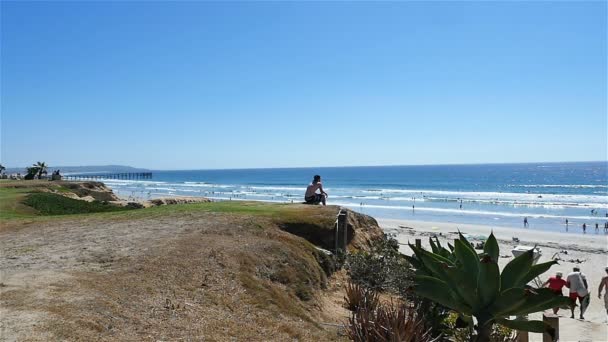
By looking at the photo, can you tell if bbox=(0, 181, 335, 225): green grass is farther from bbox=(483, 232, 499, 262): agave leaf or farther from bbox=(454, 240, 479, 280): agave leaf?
bbox=(454, 240, 479, 280): agave leaf

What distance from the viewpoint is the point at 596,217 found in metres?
47.0

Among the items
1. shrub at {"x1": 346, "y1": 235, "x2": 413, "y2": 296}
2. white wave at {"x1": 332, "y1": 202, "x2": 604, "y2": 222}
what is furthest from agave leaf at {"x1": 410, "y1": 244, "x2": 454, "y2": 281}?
white wave at {"x1": 332, "y1": 202, "x2": 604, "y2": 222}

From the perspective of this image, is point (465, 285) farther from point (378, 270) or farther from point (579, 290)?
point (579, 290)

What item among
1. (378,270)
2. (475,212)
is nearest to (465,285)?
(378,270)

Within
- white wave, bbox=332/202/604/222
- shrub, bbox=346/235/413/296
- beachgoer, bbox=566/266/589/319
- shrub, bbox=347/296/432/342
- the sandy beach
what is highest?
shrub, bbox=347/296/432/342

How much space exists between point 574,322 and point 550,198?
6220 cm

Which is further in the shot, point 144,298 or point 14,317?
point 144,298

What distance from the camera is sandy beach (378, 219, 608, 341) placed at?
9.88 m

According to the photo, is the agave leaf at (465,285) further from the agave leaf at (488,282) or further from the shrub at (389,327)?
the shrub at (389,327)

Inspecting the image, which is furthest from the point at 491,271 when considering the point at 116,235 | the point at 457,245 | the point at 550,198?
the point at 550,198

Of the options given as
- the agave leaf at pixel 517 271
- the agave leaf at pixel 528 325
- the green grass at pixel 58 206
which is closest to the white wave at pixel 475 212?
the green grass at pixel 58 206

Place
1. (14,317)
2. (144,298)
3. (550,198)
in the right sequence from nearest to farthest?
(14,317) < (144,298) < (550,198)

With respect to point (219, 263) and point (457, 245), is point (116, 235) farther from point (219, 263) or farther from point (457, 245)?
point (457, 245)

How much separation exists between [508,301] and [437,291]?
1.90 ft
